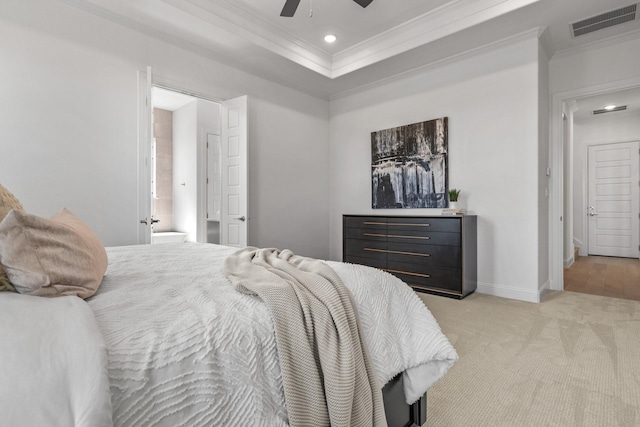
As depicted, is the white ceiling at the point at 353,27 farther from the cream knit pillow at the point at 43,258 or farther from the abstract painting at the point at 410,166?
the cream knit pillow at the point at 43,258

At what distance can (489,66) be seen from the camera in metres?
3.68

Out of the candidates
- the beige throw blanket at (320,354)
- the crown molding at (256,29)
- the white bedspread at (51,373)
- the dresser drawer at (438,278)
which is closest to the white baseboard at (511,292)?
the dresser drawer at (438,278)

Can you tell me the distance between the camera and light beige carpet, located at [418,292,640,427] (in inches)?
62.0

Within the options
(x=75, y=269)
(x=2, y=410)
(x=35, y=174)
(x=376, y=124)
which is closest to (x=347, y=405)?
(x=2, y=410)

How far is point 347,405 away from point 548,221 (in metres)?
3.85

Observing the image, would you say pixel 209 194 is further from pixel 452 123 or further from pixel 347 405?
pixel 347 405

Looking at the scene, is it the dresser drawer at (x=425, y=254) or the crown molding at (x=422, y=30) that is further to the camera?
the dresser drawer at (x=425, y=254)

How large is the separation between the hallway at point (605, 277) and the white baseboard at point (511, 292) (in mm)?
678

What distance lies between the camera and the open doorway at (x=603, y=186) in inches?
218

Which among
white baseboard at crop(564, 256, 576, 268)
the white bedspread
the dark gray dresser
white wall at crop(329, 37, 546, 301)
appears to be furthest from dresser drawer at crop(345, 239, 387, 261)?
the white bedspread

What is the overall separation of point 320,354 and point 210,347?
335 millimetres

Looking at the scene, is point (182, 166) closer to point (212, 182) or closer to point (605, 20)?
point (212, 182)

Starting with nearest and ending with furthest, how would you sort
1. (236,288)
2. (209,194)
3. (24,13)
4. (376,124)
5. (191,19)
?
(236,288) → (24,13) → (191,19) → (376,124) → (209,194)

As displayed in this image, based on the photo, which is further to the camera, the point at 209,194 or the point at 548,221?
the point at 209,194
